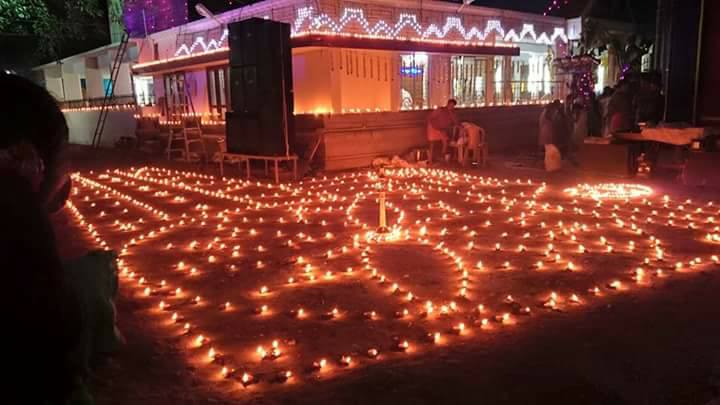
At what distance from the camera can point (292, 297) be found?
4742 mm

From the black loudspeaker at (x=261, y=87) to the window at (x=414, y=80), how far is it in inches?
175

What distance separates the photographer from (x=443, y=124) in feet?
43.6

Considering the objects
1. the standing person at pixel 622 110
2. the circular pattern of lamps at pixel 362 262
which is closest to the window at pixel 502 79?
the standing person at pixel 622 110

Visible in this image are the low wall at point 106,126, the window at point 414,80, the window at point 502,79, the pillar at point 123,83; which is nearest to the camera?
the window at point 414,80

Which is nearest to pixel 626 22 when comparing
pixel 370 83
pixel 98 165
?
pixel 370 83

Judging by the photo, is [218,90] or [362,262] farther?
[218,90]

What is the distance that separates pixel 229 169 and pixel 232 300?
915 cm

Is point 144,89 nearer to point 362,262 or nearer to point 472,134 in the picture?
point 472,134

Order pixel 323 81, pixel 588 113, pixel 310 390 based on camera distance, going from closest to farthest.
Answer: pixel 310 390 < pixel 323 81 < pixel 588 113

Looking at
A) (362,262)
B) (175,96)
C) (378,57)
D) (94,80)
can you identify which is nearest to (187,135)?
(175,96)

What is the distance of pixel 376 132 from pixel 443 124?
164 cm

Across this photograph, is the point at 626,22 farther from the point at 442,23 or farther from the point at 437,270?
the point at 437,270

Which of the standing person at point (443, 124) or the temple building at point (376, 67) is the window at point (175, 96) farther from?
the standing person at point (443, 124)

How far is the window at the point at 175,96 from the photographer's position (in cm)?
1773
